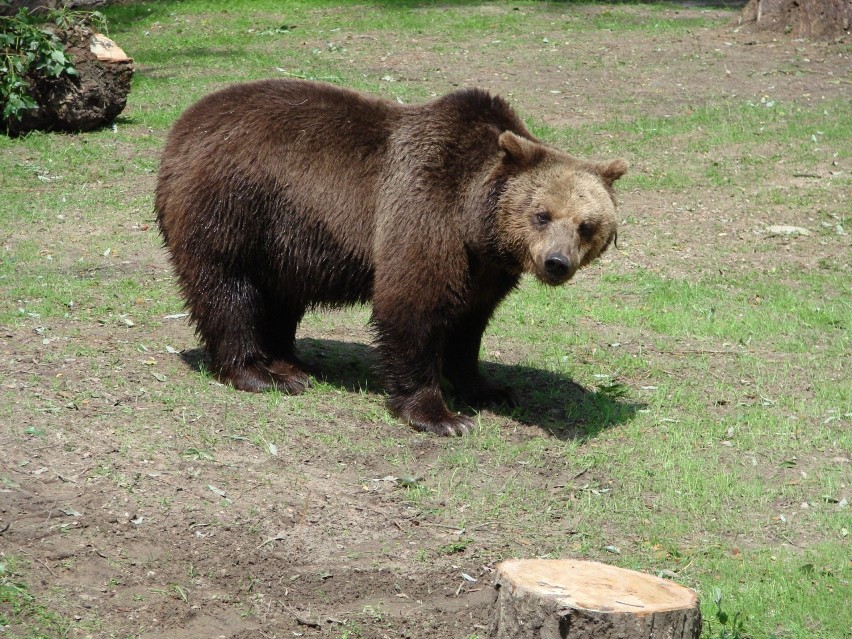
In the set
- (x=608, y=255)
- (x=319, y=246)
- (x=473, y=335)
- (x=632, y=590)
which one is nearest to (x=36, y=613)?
(x=632, y=590)

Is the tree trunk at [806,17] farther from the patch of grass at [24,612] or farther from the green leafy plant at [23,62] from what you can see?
the patch of grass at [24,612]

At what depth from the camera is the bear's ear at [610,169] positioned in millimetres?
7078

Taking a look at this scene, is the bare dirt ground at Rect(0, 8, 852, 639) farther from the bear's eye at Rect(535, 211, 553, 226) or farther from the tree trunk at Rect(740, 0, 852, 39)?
the tree trunk at Rect(740, 0, 852, 39)

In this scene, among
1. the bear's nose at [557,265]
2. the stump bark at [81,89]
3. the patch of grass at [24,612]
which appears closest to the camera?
the patch of grass at [24,612]

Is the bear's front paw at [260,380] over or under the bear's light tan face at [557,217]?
under

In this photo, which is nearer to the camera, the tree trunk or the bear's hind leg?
the bear's hind leg

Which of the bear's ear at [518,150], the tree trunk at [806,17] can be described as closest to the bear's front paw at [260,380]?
the bear's ear at [518,150]

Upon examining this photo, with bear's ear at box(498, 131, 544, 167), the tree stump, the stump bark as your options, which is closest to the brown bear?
bear's ear at box(498, 131, 544, 167)

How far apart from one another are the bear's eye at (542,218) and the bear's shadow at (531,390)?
1.43m

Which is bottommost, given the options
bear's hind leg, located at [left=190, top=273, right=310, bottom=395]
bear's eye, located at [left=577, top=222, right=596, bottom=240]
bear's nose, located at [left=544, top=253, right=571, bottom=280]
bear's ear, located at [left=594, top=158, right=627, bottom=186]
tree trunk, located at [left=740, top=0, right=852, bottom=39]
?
bear's hind leg, located at [left=190, top=273, right=310, bottom=395]

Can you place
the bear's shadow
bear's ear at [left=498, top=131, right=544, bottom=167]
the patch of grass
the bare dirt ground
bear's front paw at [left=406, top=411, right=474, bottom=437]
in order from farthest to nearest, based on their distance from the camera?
the bear's shadow, bear's front paw at [left=406, top=411, right=474, bottom=437], bear's ear at [left=498, top=131, right=544, bottom=167], the bare dirt ground, the patch of grass

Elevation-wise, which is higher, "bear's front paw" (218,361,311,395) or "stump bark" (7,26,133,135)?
"stump bark" (7,26,133,135)

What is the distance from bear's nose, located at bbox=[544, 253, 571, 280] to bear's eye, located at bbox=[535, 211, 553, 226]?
0.30 metres

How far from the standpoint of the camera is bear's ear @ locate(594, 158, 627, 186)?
279 inches
